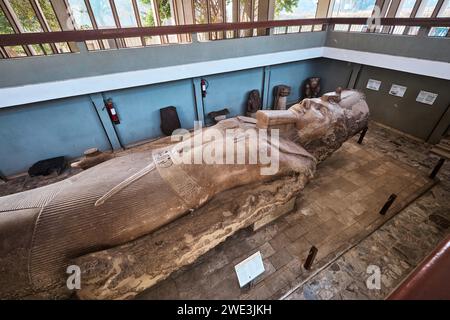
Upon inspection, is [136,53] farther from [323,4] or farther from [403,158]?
[323,4]

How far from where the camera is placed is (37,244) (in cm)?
180

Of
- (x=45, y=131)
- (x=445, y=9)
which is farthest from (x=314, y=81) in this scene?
(x=45, y=131)

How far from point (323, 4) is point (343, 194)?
9664 mm

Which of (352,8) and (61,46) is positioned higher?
(352,8)

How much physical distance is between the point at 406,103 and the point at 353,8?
594 cm

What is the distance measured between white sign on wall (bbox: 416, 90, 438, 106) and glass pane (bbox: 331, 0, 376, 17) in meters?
4.81

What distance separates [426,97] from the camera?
4969mm

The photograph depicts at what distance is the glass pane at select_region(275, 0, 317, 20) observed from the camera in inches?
350

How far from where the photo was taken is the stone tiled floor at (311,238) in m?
2.55

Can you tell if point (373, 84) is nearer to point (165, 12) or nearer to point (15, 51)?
point (165, 12)

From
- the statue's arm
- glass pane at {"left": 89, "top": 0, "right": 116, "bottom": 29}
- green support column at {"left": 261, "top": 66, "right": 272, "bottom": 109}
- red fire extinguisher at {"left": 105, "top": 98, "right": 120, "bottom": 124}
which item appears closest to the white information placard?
the statue's arm

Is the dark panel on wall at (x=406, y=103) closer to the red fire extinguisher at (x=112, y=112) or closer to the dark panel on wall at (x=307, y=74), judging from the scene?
the dark panel on wall at (x=307, y=74)

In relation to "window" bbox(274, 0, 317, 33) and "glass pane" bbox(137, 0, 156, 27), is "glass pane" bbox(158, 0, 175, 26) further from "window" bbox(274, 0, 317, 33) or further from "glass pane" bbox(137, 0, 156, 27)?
"window" bbox(274, 0, 317, 33)
